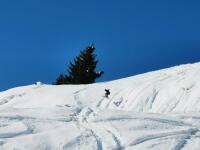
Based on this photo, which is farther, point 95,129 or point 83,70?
point 83,70

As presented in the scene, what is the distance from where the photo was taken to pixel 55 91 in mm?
30109

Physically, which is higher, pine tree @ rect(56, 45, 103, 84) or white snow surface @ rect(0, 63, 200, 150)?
pine tree @ rect(56, 45, 103, 84)

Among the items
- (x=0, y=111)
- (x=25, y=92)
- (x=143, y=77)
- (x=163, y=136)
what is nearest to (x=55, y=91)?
(x=25, y=92)

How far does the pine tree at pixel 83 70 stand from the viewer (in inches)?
2061

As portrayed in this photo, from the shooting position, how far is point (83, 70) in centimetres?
5369

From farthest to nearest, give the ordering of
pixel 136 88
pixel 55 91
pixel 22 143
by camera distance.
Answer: pixel 55 91 → pixel 136 88 → pixel 22 143

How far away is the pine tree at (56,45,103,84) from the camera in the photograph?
5234 centimetres

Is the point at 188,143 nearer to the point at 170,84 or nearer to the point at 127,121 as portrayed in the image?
the point at 127,121

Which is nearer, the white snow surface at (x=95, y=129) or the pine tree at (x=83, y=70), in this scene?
the white snow surface at (x=95, y=129)

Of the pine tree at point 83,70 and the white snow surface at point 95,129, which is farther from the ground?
the pine tree at point 83,70

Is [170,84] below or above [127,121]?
above

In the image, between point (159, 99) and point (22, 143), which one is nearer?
point (22, 143)

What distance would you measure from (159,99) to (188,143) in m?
Result: 11.4

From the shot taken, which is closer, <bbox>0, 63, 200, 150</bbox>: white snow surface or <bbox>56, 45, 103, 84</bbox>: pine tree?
<bbox>0, 63, 200, 150</bbox>: white snow surface
